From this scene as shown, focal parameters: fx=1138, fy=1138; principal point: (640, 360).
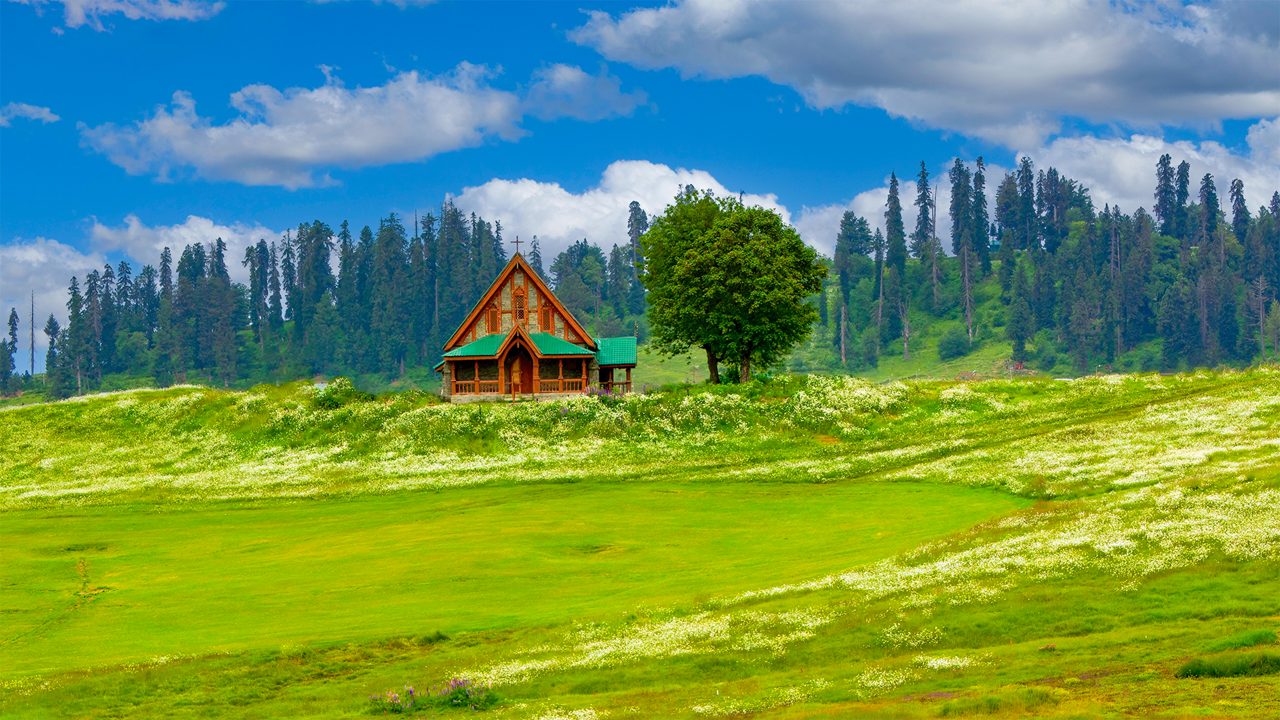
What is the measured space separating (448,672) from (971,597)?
15.2 m

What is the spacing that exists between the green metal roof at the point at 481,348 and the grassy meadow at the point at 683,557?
11127 millimetres

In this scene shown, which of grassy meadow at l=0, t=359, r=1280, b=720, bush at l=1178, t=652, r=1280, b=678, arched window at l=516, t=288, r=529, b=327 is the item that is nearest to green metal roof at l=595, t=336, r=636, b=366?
arched window at l=516, t=288, r=529, b=327

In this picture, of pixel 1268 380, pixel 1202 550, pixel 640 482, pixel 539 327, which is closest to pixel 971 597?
pixel 1202 550

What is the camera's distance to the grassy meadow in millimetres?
27594

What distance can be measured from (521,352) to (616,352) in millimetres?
10599

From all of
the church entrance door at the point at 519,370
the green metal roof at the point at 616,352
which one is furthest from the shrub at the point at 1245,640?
the green metal roof at the point at 616,352

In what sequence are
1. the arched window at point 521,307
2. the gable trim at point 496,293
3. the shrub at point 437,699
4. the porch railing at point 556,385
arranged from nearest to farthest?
the shrub at point 437,699 → the porch railing at point 556,385 → the gable trim at point 496,293 → the arched window at point 521,307

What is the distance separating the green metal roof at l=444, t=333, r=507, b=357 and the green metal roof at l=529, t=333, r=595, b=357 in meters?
3.08

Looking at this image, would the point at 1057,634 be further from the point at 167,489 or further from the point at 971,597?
the point at 167,489

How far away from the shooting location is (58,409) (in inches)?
3947

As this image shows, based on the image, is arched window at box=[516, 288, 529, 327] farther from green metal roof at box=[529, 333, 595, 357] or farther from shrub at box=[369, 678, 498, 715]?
shrub at box=[369, 678, 498, 715]

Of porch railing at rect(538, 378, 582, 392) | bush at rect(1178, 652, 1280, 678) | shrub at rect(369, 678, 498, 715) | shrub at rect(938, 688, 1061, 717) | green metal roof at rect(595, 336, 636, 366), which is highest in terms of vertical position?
green metal roof at rect(595, 336, 636, 366)

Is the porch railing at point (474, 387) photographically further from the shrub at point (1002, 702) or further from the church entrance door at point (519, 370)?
the shrub at point (1002, 702)

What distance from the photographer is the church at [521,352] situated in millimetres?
99875
